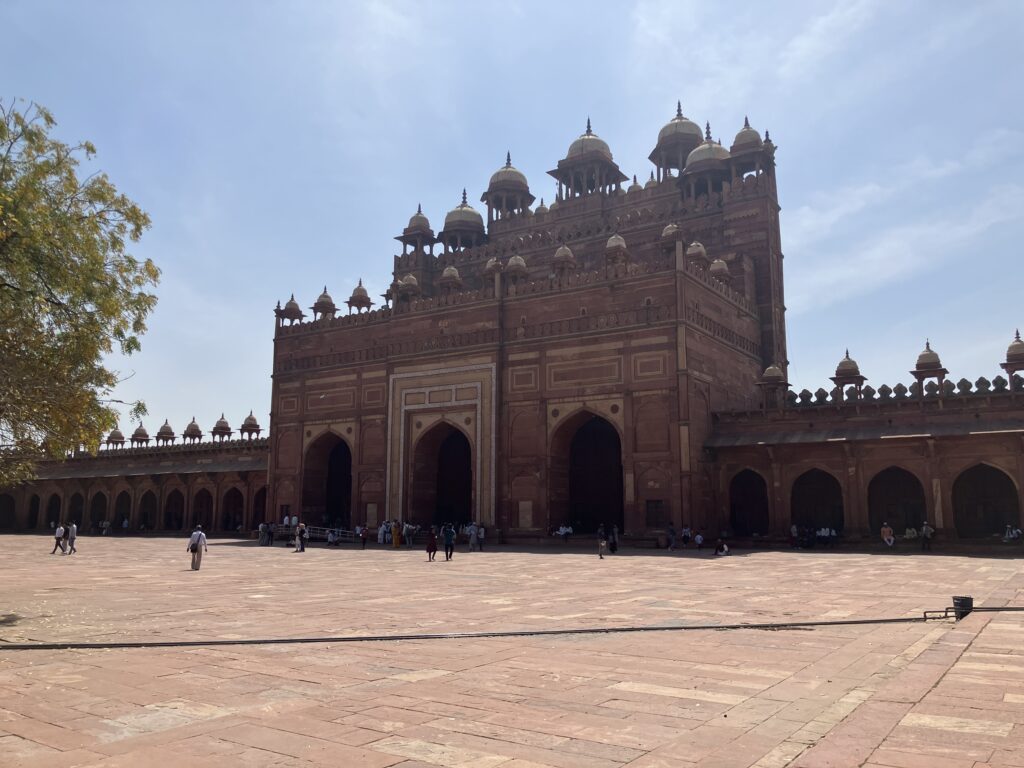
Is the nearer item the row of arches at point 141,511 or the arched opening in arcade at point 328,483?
the arched opening in arcade at point 328,483

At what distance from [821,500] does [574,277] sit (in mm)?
11844

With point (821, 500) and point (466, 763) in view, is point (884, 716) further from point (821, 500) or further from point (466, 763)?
point (821, 500)

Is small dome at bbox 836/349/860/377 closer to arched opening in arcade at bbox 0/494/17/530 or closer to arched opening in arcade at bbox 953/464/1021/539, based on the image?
arched opening in arcade at bbox 953/464/1021/539

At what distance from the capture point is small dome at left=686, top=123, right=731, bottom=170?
36.5 m

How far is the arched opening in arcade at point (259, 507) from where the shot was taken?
40750mm

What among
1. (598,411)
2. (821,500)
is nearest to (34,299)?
(598,411)

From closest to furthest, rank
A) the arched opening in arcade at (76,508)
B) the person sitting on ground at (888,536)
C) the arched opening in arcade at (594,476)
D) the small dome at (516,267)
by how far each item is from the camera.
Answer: the person sitting on ground at (888,536), the arched opening in arcade at (594,476), the small dome at (516,267), the arched opening in arcade at (76,508)

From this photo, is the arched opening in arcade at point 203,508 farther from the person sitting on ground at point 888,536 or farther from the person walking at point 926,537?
the person walking at point 926,537

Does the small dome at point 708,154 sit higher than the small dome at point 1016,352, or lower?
higher

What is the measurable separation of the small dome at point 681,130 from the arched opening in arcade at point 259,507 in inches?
1031

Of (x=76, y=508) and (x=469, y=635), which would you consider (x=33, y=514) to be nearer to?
(x=76, y=508)

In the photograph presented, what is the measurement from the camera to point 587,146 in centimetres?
4138

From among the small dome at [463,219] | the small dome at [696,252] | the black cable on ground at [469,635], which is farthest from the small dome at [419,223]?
the black cable on ground at [469,635]

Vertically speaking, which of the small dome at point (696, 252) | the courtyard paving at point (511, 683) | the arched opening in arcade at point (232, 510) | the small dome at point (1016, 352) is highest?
the small dome at point (696, 252)
